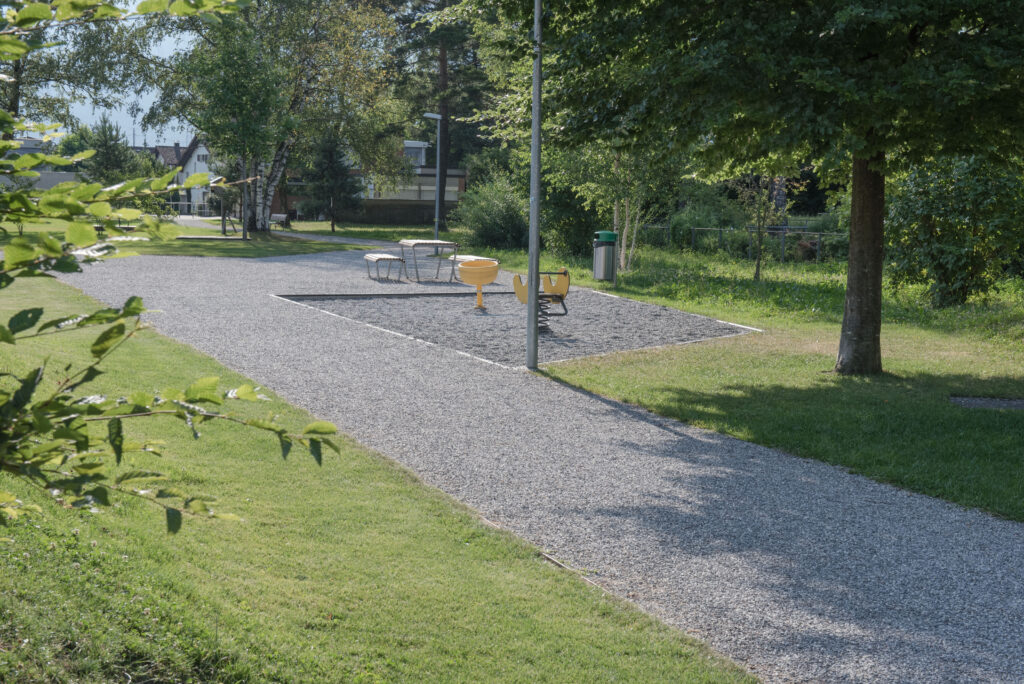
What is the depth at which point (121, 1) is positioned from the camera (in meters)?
2.54

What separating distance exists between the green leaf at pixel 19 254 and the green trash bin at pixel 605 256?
2116 cm

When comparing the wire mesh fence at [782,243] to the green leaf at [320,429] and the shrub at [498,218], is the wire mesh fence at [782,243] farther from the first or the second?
the green leaf at [320,429]

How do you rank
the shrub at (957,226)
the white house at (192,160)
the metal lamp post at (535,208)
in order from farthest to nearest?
the white house at (192,160) → the shrub at (957,226) → the metal lamp post at (535,208)

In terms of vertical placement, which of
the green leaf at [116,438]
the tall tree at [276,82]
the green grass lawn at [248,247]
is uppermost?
the tall tree at [276,82]

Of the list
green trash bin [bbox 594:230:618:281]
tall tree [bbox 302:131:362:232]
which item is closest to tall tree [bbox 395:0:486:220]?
tall tree [bbox 302:131:362:232]

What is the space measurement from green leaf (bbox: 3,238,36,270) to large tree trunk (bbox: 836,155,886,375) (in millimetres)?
11019

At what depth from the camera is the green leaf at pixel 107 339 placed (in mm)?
1809

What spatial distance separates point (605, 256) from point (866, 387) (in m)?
12.4

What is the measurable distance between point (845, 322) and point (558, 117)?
14.7 feet

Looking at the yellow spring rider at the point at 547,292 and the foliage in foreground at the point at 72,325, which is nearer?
the foliage in foreground at the point at 72,325

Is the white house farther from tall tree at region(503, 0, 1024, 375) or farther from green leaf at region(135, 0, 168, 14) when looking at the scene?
green leaf at region(135, 0, 168, 14)

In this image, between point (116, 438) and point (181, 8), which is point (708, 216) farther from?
point (116, 438)

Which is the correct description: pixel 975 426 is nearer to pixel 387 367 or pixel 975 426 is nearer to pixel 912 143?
pixel 912 143

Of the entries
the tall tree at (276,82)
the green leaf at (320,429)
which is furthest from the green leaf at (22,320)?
the tall tree at (276,82)
